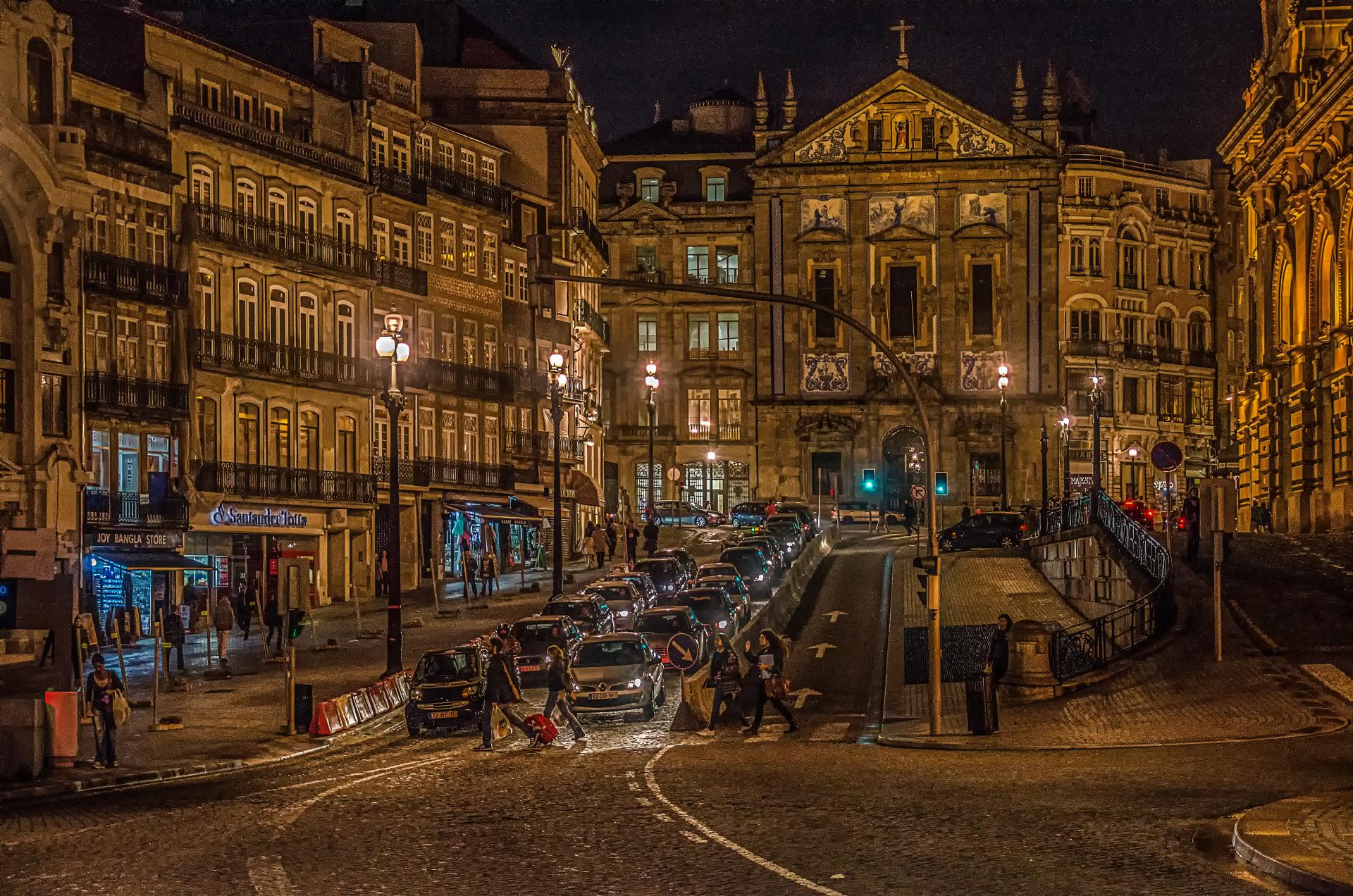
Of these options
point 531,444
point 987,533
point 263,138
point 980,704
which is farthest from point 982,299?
point 980,704

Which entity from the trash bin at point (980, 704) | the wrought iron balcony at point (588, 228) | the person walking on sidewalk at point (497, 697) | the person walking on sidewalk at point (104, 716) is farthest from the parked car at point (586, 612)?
the wrought iron balcony at point (588, 228)

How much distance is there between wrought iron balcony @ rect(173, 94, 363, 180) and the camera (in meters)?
56.8

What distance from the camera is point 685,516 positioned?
90000 mm

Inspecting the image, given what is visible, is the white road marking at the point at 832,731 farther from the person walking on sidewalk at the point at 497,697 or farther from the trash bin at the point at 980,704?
the person walking on sidewalk at the point at 497,697

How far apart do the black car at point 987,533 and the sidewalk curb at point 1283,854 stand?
4630cm

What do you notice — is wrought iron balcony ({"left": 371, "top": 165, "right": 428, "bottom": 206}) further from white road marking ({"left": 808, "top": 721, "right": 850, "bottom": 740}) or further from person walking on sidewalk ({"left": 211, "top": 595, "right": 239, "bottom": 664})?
white road marking ({"left": 808, "top": 721, "right": 850, "bottom": 740})

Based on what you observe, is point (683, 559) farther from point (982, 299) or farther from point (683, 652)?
point (982, 299)

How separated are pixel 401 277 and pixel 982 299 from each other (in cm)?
4332

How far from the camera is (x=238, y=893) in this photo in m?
15.7

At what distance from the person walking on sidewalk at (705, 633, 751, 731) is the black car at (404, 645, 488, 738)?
3.62 m

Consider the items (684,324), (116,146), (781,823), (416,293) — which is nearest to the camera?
(781,823)

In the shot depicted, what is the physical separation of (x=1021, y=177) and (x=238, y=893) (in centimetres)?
9033

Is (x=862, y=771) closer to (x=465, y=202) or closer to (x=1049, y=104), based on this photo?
(x=465, y=202)

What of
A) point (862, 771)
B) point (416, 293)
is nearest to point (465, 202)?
point (416, 293)
